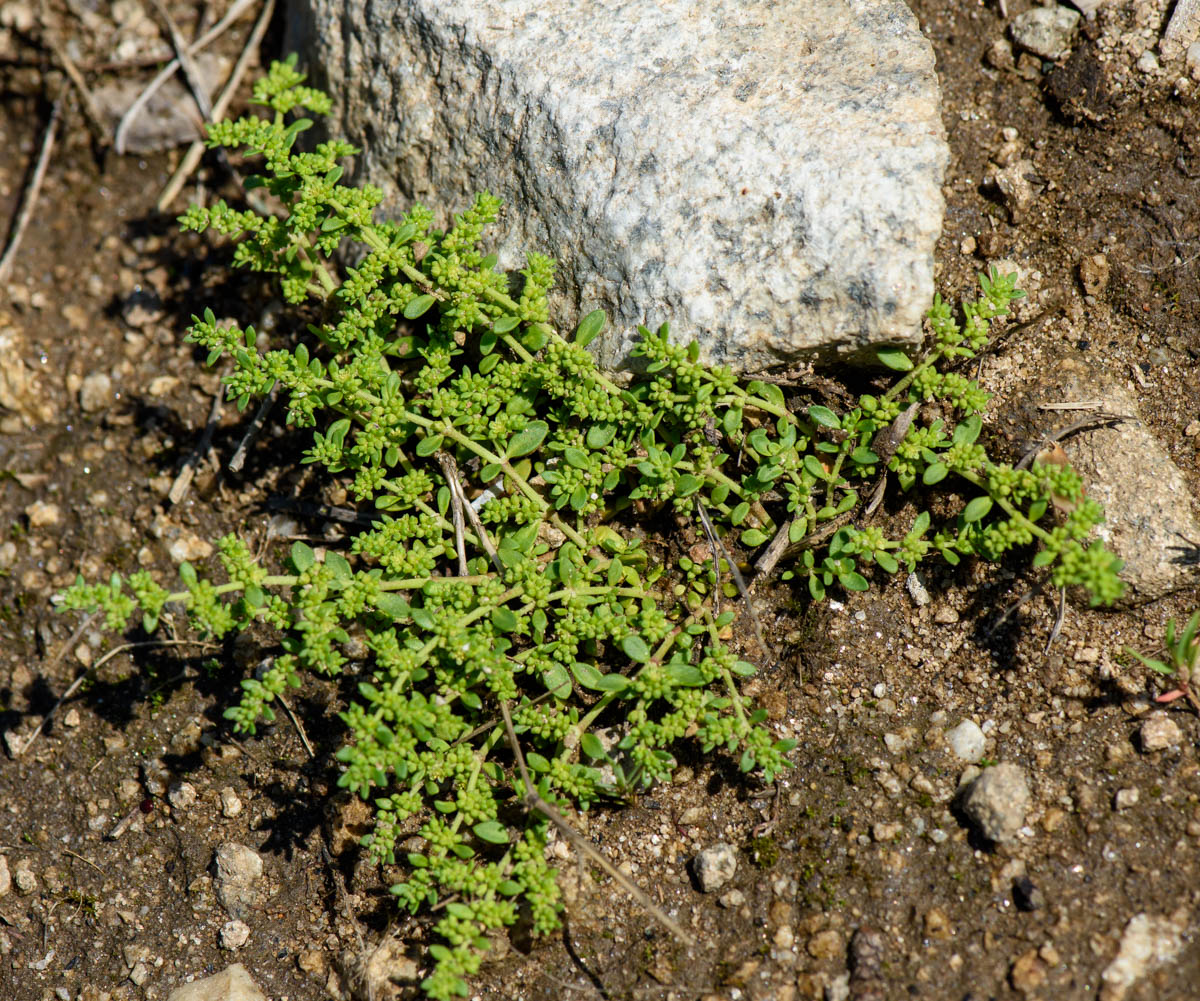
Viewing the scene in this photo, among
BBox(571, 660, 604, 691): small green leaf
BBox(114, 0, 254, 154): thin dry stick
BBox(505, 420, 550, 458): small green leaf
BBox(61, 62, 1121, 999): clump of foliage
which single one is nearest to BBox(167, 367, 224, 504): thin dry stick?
BBox(61, 62, 1121, 999): clump of foliage

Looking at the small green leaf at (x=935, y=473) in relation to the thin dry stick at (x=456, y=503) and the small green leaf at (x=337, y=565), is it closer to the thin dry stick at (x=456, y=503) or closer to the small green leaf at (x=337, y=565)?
the thin dry stick at (x=456, y=503)

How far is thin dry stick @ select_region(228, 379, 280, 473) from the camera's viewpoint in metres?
4.44

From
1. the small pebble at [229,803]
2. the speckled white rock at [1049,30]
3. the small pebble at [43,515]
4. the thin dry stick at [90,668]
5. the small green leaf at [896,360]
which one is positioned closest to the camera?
the small green leaf at [896,360]

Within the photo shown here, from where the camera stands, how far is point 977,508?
3.61 metres

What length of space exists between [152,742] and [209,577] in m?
0.82

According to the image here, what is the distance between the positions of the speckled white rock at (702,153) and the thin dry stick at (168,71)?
1.66m

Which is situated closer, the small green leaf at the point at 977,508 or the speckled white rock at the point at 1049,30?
the small green leaf at the point at 977,508

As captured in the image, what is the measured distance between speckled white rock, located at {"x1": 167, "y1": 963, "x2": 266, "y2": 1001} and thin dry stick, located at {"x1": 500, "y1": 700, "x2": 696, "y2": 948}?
1398 millimetres

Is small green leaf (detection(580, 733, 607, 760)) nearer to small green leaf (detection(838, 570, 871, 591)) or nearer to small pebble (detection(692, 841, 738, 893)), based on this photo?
small pebble (detection(692, 841, 738, 893))

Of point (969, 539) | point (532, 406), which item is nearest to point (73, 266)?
point (532, 406)

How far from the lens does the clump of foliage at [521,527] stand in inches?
139

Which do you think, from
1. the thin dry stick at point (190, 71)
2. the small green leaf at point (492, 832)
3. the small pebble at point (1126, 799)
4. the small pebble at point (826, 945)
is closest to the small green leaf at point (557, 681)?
the small green leaf at point (492, 832)

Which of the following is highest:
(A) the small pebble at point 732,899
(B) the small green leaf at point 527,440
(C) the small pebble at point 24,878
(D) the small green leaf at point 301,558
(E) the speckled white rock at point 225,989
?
(B) the small green leaf at point 527,440

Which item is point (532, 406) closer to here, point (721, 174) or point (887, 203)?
point (721, 174)
